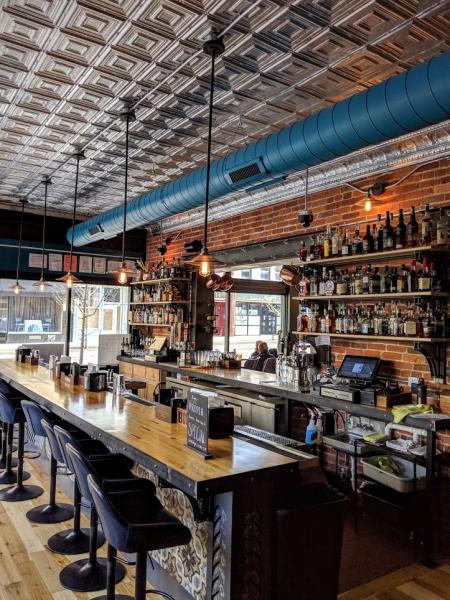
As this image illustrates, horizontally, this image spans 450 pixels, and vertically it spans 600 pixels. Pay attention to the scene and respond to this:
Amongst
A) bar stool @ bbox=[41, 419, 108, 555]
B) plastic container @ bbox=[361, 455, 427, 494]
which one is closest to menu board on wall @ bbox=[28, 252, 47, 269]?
bar stool @ bbox=[41, 419, 108, 555]

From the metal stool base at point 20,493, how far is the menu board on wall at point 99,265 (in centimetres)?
481

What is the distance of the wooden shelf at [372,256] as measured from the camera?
370cm

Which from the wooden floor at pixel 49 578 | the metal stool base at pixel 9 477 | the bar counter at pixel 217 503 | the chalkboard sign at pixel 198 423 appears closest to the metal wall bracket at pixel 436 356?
the wooden floor at pixel 49 578

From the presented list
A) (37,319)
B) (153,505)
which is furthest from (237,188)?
(37,319)

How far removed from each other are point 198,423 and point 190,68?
2520mm

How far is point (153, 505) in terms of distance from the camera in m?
2.42

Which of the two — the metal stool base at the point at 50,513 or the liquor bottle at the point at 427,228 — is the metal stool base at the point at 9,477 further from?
the liquor bottle at the point at 427,228

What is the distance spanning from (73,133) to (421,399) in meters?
4.12

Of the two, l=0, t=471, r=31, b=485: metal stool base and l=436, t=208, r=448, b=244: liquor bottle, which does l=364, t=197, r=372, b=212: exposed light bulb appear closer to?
l=436, t=208, r=448, b=244: liquor bottle

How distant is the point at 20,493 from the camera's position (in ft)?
13.7

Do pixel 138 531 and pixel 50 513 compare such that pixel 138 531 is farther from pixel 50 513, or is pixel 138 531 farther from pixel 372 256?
pixel 372 256

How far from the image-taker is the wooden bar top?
2.06 meters

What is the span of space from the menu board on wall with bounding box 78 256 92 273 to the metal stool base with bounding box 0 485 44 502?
15.5ft

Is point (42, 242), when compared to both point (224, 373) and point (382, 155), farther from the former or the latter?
point (382, 155)
